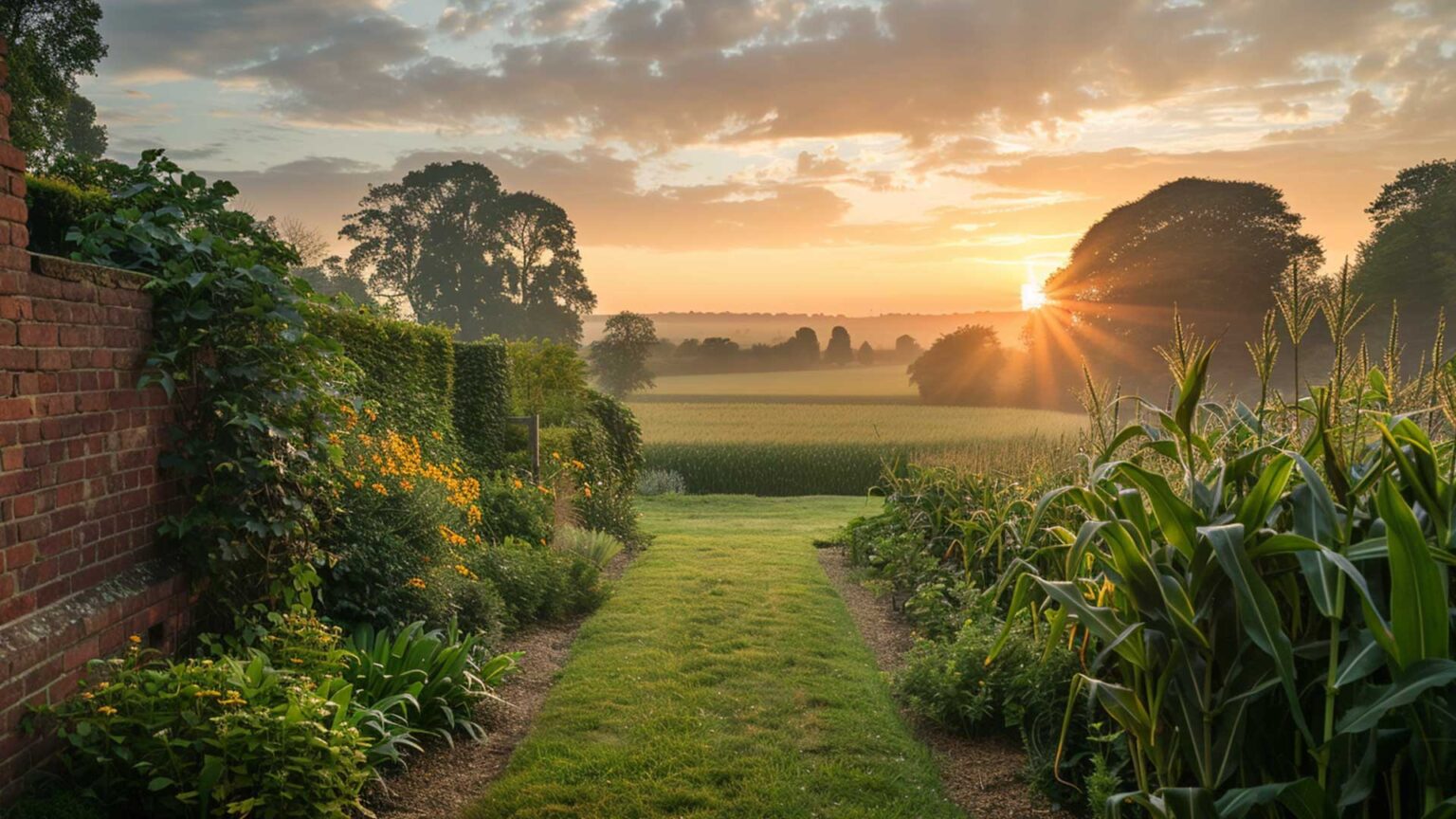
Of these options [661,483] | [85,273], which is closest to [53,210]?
[85,273]

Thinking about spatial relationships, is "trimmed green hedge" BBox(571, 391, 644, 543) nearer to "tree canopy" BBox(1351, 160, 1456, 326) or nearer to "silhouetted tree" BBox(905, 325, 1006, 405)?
"silhouetted tree" BBox(905, 325, 1006, 405)

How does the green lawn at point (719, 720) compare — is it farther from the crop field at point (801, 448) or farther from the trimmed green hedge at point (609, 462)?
the crop field at point (801, 448)

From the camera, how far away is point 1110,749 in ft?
12.7

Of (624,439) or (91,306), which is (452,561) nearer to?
(91,306)

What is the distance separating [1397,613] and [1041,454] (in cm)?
743

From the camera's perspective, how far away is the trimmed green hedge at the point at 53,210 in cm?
502

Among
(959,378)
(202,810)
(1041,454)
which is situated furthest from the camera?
(959,378)

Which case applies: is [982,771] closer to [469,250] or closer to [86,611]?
[86,611]

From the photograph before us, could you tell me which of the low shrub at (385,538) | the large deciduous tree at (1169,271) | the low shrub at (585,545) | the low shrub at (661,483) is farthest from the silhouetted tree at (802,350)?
the low shrub at (385,538)

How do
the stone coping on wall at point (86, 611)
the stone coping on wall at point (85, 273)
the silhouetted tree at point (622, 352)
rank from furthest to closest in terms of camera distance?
the silhouetted tree at point (622, 352), the stone coping on wall at point (85, 273), the stone coping on wall at point (86, 611)

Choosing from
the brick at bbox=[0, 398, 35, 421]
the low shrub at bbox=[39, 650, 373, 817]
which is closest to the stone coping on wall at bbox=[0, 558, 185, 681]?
the low shrub at bbox=[39, 650, 373, 817]

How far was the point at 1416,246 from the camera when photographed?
27594 mm

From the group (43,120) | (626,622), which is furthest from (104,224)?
(43,120)

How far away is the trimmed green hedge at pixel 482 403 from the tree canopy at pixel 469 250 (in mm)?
24955
